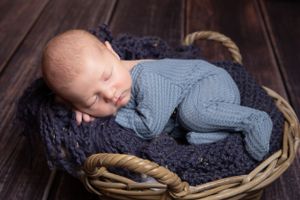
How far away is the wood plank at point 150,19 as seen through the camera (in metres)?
1.41

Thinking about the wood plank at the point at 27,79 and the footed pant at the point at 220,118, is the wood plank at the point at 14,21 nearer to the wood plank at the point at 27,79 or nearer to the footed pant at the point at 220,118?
the wood plank at the point at 27,79

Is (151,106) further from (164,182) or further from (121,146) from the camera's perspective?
(164,182)

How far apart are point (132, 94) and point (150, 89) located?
1.7 inches

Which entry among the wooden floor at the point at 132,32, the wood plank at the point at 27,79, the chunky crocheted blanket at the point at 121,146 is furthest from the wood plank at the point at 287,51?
the wood plank at the point at 27,79

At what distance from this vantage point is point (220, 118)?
34.1 inches

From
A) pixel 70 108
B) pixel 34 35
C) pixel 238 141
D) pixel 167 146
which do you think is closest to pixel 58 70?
pixel 70 108

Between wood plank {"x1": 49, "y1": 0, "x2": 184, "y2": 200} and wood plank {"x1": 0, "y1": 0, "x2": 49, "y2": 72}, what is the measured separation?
0.26m

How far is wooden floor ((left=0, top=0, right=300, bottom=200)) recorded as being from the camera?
3.18ft

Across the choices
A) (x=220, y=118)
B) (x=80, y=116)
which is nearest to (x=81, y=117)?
(x=80, y=116)

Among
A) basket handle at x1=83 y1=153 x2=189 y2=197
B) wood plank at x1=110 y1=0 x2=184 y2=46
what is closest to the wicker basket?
basket handle at x1=83 y1=153 x2=189 y2=197

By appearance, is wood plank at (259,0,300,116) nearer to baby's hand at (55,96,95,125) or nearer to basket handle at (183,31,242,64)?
basket handle at (183,31,242,64)

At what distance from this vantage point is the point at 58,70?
0.75 meters

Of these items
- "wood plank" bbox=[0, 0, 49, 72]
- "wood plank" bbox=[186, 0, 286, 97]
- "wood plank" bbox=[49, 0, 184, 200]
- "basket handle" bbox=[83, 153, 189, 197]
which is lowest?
"wood plank" bbox=[0, 0, 49, 72]

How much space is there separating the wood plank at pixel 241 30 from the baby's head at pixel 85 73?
512 mm
